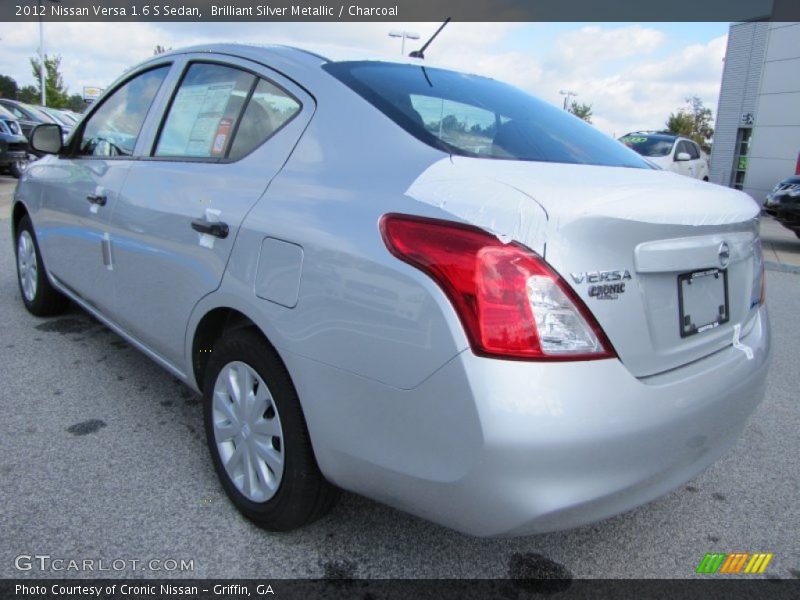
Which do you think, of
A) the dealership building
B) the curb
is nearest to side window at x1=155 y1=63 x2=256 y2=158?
the curb

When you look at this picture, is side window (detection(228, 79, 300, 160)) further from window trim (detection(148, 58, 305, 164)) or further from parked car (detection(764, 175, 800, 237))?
parked car (detection(764, 175, 800, 237))

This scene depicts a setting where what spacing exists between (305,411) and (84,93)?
6877 cm

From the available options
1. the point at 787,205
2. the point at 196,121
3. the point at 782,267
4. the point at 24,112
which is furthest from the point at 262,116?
the point at 24,112

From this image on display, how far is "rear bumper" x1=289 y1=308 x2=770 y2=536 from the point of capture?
142 centimetres

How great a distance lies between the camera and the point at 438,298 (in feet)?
Result: 4.83

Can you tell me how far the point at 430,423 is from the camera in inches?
59.2

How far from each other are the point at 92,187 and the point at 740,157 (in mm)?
23281

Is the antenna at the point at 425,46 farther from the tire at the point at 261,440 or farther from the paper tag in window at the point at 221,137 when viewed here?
the tire at the point at 261,440

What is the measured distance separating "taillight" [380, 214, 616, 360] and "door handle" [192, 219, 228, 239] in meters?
0.91

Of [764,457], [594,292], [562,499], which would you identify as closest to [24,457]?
[562,499]

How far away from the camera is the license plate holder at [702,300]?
171 centimetres

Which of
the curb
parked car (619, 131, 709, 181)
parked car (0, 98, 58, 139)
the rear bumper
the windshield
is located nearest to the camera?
the rear bumper

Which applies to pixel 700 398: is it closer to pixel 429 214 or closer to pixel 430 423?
pixel 430 423

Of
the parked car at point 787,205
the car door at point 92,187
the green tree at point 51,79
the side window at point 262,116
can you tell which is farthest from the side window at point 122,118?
the green tree at point 51,79
